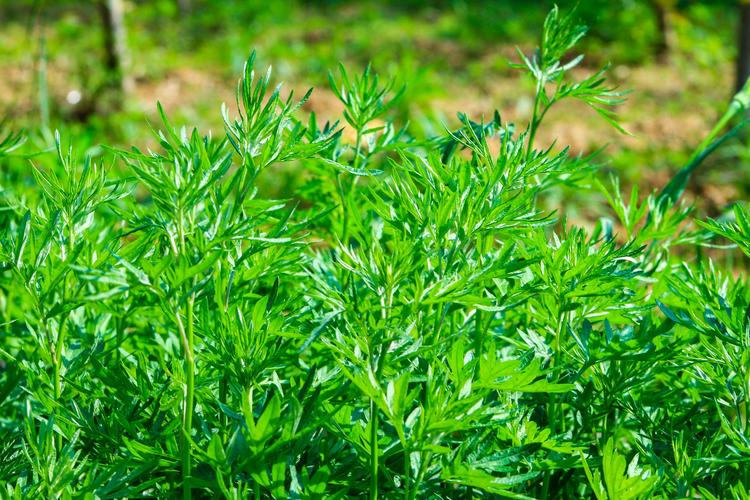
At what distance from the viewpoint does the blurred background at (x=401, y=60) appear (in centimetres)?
507

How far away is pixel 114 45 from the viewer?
5578 millimetres

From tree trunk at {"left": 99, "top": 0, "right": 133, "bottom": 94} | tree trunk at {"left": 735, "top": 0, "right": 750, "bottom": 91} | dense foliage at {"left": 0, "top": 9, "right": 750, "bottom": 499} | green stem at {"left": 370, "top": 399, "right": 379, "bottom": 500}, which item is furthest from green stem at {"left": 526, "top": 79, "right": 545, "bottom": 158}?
tree trunk at {"left": 99, "top": 0, "right": 133, "bottom": 94}

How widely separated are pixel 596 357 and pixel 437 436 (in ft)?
0.88

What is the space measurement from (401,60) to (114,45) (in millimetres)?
2123

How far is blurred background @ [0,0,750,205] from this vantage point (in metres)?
5.07

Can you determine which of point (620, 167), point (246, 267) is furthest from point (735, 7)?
point (246, 267)

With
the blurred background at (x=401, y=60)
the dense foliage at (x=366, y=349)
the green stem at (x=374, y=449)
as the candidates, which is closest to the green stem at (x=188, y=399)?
the dense foliage at (x=366, y=349)

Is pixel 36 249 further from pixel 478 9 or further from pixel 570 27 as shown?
pixel 478 9

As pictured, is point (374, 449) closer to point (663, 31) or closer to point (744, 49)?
point (744, 49)

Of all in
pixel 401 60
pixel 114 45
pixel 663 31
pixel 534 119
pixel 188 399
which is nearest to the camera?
pixel 188 399

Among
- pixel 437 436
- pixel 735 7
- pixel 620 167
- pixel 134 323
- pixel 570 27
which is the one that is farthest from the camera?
pixel 735 7

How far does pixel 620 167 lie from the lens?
182 inches

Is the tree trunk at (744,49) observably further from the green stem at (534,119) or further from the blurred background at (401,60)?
the green stem at (534,119)

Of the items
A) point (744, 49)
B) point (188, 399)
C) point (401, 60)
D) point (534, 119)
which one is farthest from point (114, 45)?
point (188, 399)
